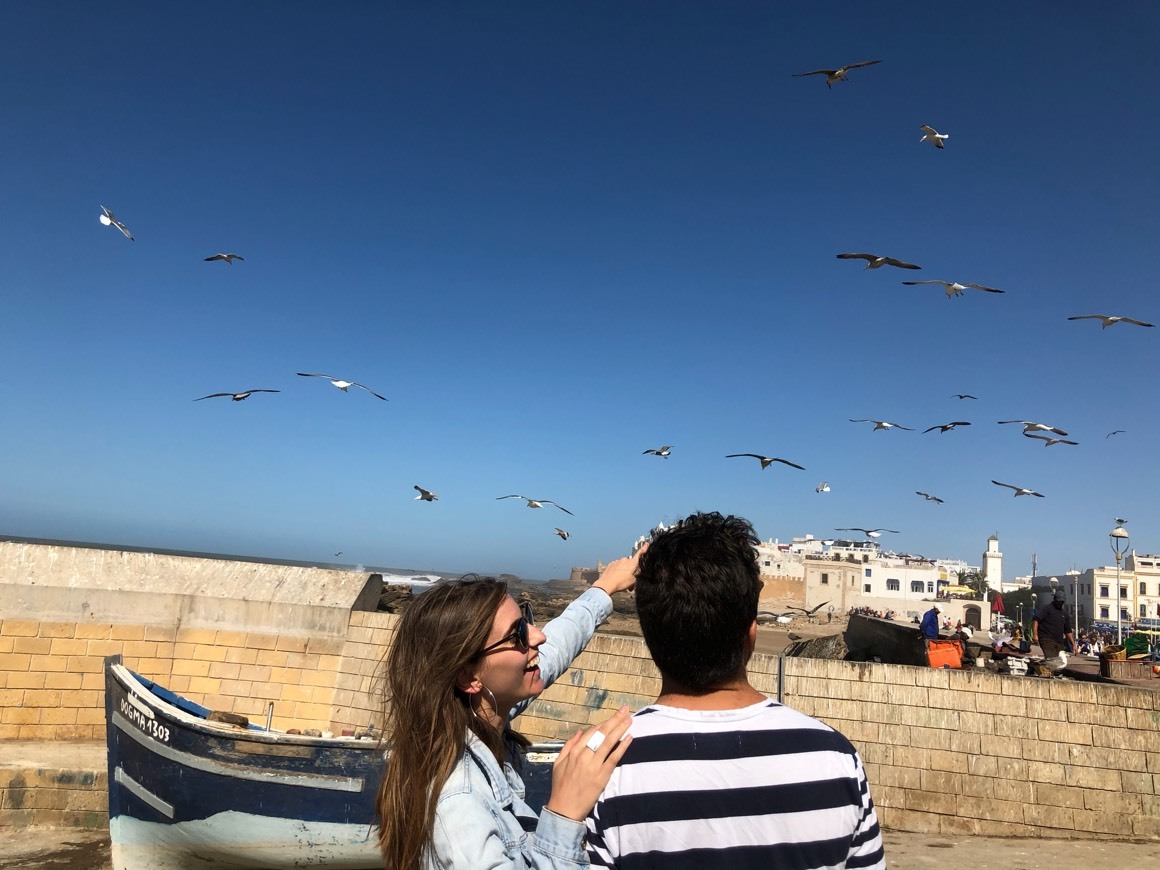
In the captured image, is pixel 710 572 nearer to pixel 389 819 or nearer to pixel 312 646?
pixel 389 819

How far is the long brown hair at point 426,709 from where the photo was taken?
5.37 feet

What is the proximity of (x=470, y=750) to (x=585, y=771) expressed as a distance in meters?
0.46

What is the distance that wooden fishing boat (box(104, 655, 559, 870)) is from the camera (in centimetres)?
568

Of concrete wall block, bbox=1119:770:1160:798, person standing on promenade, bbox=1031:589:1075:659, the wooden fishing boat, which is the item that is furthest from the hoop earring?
person standing on promenade, bbox=1031:589:1075:659

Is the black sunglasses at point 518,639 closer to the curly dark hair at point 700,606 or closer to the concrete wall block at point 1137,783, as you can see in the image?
the curly dark hair at point 700,606

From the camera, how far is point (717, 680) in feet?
4.98

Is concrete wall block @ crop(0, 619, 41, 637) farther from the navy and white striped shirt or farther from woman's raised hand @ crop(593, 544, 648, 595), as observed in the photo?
the navy and white striped shirt

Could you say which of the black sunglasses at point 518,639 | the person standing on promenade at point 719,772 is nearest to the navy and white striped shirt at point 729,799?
the person standing on promenade at point 719,772

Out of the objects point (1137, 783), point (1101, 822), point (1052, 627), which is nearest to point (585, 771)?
point (1101, 822)

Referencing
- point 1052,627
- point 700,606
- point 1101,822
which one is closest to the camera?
point 700,606

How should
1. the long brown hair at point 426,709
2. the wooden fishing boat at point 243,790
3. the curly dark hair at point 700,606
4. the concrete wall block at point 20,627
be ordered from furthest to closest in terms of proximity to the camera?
the concrete wall block at point 20,627, the wooden fishing boat at point 243,790, the long brown hair at point 426,709, the curly dark hair at point 700,606

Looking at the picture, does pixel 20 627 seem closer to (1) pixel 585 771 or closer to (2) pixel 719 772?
(1) pixel 585 771

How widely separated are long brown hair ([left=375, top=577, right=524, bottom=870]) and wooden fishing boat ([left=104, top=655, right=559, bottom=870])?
4.06 m

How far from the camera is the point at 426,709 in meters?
1.71
